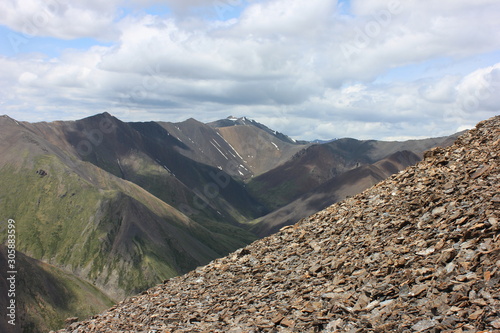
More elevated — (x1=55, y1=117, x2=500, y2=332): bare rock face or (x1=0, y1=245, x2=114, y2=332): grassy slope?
(x1=55, y1=117, x2=500, y2=332): bare rock face

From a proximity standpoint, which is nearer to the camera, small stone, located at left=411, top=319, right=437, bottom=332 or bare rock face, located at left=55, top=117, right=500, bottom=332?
small stone, located at left=411, top=319, right=437, bottom=332

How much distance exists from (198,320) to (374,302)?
30.2 ft

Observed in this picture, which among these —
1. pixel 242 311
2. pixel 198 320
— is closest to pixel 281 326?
pixel 242 311

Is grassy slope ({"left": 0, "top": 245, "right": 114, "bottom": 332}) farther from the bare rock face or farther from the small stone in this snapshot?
the small stone

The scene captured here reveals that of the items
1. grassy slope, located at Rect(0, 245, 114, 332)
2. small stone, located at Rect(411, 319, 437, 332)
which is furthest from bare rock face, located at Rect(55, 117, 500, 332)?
grassy slope, located at Rect(0, 245, 114, 332)

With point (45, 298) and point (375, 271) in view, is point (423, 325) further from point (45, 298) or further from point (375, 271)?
point (45, 298)

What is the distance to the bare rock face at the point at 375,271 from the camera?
53.1 ft

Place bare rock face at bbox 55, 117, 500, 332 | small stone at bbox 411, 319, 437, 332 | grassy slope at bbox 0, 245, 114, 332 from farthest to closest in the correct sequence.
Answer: grassy slope at bbox 0, 245, 114, 332
bare rock face at bbox 55, 117, 500, 332
small stone at bbox 411, 319, 437, 332

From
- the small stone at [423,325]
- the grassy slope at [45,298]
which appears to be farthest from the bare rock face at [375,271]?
the grassy slope at [45,298]

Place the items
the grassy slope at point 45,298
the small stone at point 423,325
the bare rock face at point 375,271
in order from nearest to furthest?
the small stone at point 423,325, the bare rock face at point 375,271, the grassy slope at point 45,298

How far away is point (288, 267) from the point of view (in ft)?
86.0

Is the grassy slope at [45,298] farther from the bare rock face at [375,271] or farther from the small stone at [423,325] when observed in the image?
the small stone at [423,325]

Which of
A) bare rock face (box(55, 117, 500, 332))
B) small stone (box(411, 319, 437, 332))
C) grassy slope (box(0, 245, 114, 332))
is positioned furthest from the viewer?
grassy slope (box(0, 245, 114, 332))

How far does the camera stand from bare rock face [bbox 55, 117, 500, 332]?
16.2 m
